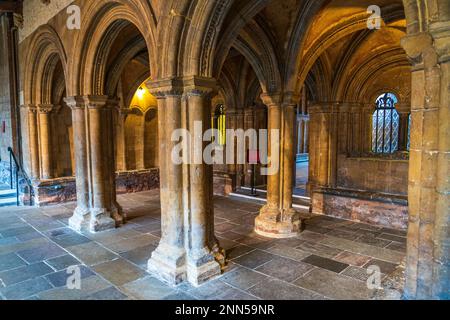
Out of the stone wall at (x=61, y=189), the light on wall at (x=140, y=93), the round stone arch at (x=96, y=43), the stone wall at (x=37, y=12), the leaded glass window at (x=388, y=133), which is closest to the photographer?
the round stone arch at (x=96, y=43)

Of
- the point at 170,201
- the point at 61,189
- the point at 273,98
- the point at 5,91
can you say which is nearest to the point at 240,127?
the point at 273,98

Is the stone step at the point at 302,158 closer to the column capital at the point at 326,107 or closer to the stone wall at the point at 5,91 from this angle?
the column capital at the point at 326,107

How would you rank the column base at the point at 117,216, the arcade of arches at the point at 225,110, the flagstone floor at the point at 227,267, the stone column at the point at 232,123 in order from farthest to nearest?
1. the stone column at the point at 232,123
2. the column base at the point at 117,216
3. the flagstone floor at the point at 227,267
4. the arcade of arches at the point at 225,110

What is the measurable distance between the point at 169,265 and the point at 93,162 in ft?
10.2

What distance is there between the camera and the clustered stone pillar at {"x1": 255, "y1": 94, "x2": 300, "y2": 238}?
5.65 metres

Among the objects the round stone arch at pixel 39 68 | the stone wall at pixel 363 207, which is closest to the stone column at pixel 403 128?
the stone wall at pixel 363 207

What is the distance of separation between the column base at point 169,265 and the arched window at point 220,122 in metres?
7.98

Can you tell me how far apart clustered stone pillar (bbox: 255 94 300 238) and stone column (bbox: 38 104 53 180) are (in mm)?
6103

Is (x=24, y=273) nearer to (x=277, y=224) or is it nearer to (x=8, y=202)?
(x=277, y=224)

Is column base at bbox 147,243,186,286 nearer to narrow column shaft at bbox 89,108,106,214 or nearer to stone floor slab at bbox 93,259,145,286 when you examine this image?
stone floor slab at bbox 93,259,145,286

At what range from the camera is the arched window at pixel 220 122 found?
1184cm

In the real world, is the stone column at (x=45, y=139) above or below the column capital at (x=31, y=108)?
below

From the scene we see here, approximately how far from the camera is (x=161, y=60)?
3887mm

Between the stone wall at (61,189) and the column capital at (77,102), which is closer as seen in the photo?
the column capital at (77,102)
